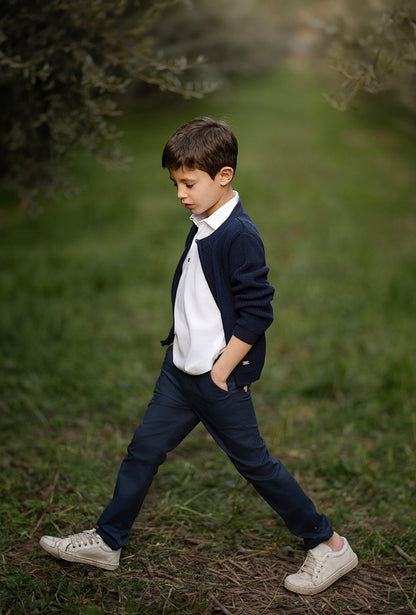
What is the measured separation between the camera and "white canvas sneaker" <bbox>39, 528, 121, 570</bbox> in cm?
288

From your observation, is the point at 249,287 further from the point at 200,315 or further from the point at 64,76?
the point at 64,76

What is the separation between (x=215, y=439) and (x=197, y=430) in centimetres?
193

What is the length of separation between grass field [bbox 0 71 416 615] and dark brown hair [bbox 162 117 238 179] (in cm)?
182

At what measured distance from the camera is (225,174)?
2.64 m

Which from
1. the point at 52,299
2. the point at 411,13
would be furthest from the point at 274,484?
the point at 52,299

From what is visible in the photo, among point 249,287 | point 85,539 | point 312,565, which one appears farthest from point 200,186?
point 312,565

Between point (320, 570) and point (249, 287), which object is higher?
point (249, 287)

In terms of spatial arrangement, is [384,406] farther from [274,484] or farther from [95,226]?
[95,226]

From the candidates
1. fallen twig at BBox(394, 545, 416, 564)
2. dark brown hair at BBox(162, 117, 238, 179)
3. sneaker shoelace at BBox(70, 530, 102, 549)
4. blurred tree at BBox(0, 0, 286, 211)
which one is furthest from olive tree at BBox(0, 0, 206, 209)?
fallen twig at BBox(394, 545, 416, 564)

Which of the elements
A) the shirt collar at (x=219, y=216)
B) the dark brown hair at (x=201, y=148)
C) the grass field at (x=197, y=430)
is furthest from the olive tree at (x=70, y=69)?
the grass field at (x=197, y=430)

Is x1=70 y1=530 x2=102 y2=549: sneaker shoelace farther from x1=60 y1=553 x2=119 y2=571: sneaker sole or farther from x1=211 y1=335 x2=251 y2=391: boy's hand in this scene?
x1=211 y1=335 x2=251 y2=391: boy's hand

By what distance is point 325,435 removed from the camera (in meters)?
4.62

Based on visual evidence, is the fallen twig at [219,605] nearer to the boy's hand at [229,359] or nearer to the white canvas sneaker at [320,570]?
the white canvas sneaker at [320,570]

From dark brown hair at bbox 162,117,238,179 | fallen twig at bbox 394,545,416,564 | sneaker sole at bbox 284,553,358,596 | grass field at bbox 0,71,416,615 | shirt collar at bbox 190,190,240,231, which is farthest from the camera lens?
fallen twig at bbox 394,545,416,564
